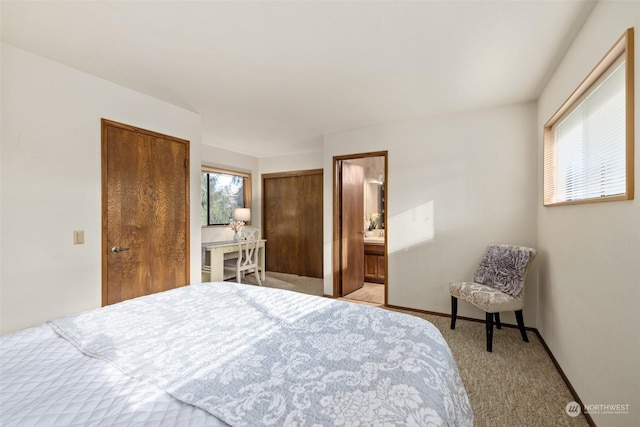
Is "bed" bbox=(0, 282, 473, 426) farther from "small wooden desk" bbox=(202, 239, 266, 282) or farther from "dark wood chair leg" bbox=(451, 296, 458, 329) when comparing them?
"small wooden desk" bbox=(202, 239, 266, 282)

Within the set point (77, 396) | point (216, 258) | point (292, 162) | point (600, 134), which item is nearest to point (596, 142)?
point (600, 134)

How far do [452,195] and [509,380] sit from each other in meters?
1.95

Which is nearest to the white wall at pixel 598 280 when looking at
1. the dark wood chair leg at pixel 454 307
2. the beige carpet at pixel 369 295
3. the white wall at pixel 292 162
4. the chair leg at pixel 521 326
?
the chair leg at pixel 521 326

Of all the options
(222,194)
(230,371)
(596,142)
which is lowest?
(230,371)

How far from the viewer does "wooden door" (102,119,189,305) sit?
2.49 m

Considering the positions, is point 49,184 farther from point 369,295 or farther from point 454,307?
point 369,295

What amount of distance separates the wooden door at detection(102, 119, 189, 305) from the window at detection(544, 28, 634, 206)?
3487 millimetres

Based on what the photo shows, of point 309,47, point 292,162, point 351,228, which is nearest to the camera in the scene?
point 309,47

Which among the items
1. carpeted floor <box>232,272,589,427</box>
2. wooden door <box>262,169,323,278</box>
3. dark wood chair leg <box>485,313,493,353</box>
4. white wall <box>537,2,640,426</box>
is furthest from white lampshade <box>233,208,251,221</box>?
white wall <box>537,2,640,426</box>

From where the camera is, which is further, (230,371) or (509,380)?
(509,380)

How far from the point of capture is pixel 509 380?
2098mm

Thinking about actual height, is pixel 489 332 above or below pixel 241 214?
below

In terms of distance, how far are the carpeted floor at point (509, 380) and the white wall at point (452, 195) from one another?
48cm

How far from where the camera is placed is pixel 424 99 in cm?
293
